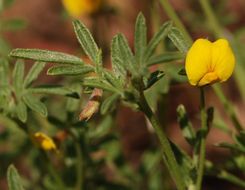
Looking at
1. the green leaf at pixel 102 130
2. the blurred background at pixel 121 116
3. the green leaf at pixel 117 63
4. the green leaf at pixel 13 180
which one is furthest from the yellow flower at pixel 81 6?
the green leaf at pixel 117 63

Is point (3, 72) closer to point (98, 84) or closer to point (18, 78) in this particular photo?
point (18, 78)

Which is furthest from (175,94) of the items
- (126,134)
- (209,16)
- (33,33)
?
(209,16)

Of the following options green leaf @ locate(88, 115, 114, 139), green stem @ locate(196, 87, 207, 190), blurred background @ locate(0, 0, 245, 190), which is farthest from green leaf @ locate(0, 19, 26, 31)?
green stem @ locate(196, 87, 207, 190)

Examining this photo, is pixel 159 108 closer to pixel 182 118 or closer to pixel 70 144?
pixel 70 144

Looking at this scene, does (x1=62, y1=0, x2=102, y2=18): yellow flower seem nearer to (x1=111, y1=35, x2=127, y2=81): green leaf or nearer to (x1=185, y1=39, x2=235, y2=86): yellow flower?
(x1=111, y1=35, x2=127, y2=81): green leaf

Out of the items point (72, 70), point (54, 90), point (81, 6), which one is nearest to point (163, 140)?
point (72, 70)

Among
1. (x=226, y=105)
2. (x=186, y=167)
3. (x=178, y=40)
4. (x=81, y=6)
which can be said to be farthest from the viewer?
(x=81, y=6)
